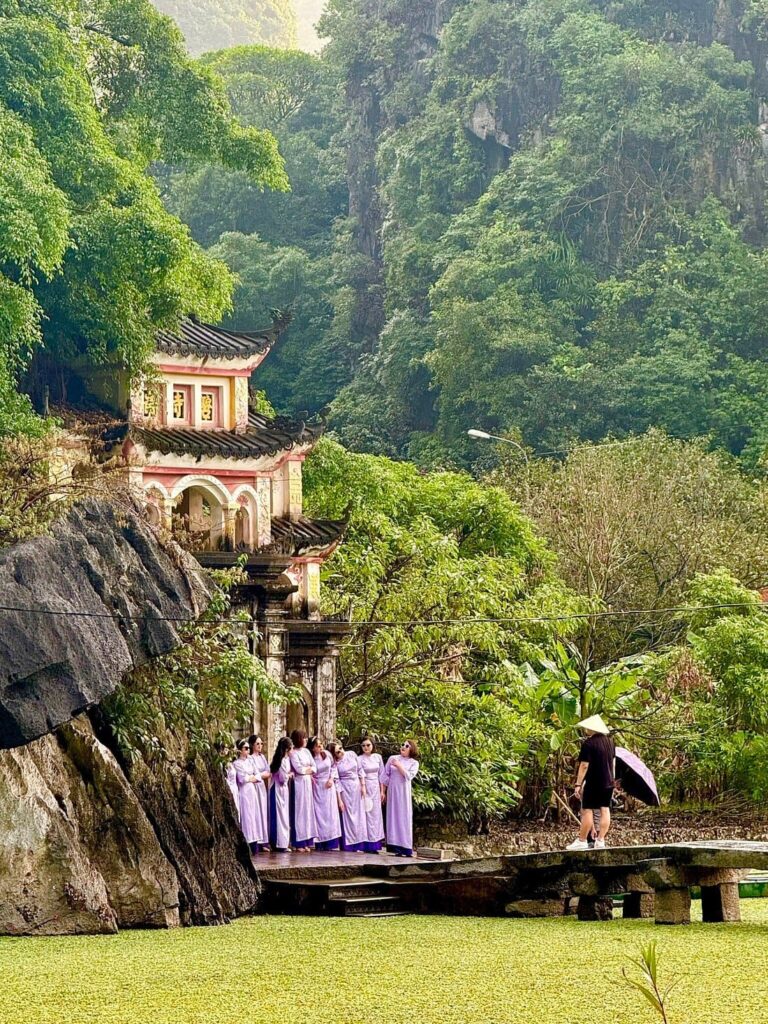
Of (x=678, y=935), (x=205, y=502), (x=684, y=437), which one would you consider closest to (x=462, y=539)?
(x=205, y=502)

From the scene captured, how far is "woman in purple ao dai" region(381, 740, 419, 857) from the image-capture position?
853 inches

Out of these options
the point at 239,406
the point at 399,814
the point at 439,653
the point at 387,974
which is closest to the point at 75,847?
the point at 387,974

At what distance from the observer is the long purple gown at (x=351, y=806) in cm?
2170

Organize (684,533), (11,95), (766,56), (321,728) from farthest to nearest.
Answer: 1. (766,56)
2. (684,533)
3. (321,728)
4. (11,95)

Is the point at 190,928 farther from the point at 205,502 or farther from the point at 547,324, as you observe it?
the point at 547,324

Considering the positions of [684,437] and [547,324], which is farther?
[547,324]

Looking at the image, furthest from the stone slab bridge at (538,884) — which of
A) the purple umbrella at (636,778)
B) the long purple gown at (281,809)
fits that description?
the long purple gown at (281,809)

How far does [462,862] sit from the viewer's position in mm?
15867

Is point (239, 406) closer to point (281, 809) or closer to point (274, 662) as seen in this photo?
point (274, 662)

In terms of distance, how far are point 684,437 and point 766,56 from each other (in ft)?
51.8

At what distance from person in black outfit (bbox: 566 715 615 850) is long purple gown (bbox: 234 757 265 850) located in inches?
227

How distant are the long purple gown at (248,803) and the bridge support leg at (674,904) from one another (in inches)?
288

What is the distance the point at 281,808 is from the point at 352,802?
0.95 meters

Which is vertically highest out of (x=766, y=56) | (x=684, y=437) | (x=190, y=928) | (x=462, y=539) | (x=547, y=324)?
(x=766, y=56)
